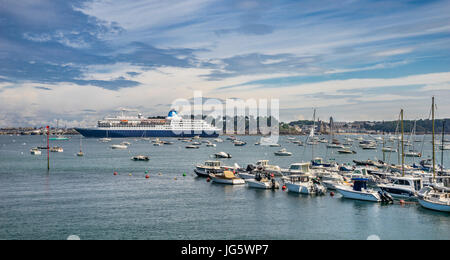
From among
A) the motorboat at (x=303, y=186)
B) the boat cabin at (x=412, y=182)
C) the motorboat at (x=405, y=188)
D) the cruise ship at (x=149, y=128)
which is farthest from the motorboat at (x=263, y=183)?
the cruise ship at (x=149, y=128)

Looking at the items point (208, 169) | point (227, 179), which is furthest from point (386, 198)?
point (208, 169)

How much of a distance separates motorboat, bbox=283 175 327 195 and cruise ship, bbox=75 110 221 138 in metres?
120

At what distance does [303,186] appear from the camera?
32125 mm

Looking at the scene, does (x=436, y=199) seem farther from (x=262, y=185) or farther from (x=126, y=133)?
(x=126, y=133)

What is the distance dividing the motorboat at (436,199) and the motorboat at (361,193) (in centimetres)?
253

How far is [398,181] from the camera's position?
3103 cm

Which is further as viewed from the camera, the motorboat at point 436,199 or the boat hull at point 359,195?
the boat hull at point 359,195

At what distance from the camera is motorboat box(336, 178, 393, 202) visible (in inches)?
1127

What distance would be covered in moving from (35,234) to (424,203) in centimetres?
2423

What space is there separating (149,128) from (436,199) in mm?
132086

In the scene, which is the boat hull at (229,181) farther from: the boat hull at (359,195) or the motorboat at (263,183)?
the boat hull at (359,195)

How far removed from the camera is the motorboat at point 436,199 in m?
25.0
